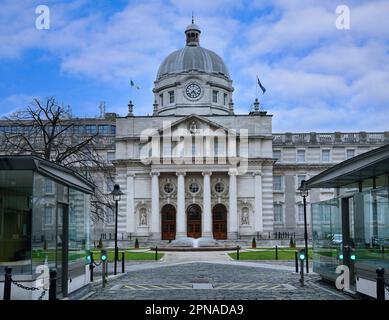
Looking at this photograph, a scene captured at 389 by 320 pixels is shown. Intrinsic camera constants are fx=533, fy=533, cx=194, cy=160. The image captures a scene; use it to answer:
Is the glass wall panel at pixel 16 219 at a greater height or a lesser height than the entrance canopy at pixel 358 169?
lesser

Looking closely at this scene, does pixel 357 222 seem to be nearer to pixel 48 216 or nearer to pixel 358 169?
pixel 358 169

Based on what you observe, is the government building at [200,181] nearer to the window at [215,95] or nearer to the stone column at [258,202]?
the stone column at [258,202]

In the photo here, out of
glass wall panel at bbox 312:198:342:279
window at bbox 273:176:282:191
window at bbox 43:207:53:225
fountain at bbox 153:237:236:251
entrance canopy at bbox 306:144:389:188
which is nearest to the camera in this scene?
entrance canopy at bbox 306:144:389:188

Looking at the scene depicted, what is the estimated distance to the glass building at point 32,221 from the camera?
1252cm

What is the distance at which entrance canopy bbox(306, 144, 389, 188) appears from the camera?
538 inches

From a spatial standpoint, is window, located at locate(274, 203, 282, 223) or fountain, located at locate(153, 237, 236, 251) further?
window, located at locate(274, 203, 282, 223)

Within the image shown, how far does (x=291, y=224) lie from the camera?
65.8 metres

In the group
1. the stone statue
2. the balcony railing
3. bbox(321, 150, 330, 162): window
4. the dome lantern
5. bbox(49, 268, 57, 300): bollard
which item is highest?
the dome lantern

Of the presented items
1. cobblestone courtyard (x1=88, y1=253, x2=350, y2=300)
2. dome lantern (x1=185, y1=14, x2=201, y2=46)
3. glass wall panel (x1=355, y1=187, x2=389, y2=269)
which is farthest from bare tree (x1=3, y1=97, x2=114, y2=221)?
dome lantern (x1=185, y1=14, x2=201, y2=46)

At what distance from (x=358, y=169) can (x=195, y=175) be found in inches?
1830

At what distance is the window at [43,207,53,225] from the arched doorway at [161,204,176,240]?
47073 millimetres

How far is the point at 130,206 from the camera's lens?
61.8m

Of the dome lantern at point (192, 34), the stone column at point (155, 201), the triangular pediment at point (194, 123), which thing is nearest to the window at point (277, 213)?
the triangular pediment at point (194, 123)

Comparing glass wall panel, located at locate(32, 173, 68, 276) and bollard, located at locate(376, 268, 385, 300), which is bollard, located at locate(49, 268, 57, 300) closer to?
glass wall panel, located at locate(32, 173, 68, 276)
